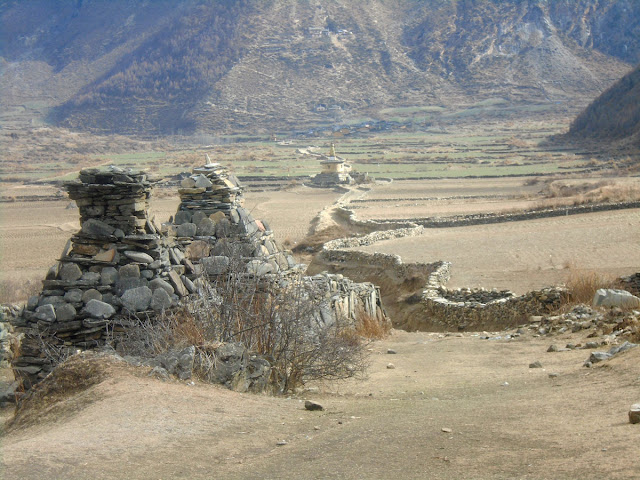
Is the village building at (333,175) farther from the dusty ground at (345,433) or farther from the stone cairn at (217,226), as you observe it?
the dusty ground at (345,433)

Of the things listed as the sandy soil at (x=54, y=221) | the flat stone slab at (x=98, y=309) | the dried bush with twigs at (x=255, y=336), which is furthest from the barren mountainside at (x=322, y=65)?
the dried bush with twigs at (x=255, y=336)

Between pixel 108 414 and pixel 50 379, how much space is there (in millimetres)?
1200

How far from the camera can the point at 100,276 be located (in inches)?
352

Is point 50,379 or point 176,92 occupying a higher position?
point 176,92

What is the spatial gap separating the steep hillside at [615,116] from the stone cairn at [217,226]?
211ft

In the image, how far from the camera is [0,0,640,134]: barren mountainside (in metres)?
132

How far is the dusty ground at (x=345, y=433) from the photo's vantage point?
4844 millimetres

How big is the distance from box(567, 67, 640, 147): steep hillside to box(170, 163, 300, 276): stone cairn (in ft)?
211

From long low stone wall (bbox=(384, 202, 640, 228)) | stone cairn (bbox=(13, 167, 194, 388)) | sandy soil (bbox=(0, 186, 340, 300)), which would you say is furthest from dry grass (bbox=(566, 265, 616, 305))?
long low stone wall (bbox=(384, 202, 640, 228))

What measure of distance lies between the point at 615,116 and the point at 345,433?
262ft

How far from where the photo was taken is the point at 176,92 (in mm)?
143125

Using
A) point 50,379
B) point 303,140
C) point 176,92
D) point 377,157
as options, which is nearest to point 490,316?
point 50,379

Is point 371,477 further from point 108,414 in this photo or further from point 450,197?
point 450,197

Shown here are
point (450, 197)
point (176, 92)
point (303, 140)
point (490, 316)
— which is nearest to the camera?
point (490, 316)
